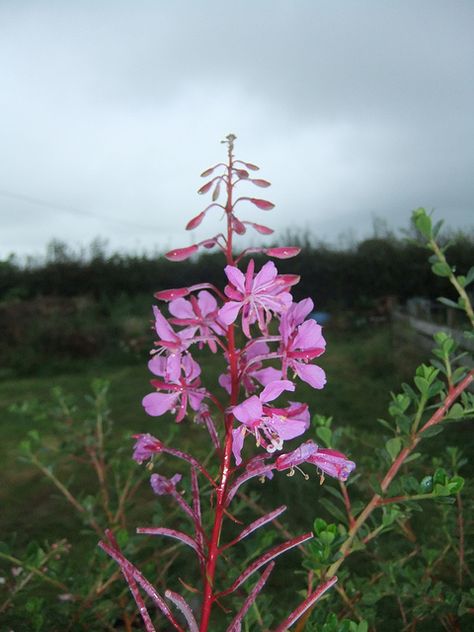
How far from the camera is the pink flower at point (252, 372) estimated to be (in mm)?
885

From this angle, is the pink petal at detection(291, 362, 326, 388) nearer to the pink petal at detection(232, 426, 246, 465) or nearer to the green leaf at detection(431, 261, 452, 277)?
the pink petal at detection(232, 426, 246, 465)

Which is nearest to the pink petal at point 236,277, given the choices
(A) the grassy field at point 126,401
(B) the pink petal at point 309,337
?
(B) the pink petal at point 309,337

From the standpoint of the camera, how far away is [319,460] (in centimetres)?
85

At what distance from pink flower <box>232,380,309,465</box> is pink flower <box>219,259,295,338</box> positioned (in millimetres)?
91

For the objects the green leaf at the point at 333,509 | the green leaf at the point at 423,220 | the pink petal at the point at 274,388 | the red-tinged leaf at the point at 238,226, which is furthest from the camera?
the green leaf at the point at 423,220

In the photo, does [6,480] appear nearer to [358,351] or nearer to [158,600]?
[158,600]

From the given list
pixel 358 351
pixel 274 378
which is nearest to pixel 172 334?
pixel 274 378

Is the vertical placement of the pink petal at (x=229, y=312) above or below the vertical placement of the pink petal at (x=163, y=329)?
above

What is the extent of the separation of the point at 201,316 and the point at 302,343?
164 mm

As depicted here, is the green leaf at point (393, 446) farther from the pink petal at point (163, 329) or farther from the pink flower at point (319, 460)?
the pink petal at point (163, 329)

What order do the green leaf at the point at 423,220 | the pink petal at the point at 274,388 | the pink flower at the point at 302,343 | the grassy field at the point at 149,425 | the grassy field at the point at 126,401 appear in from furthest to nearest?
1. the grassy field at the point at 126,401
2. the grassy field at the point at 149,425
3. the green leaf at the point at 423,220
4. the pink flower at the point at 302,343
5. the pink petal at the point at 274,388

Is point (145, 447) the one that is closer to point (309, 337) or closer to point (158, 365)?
point (158, 365)

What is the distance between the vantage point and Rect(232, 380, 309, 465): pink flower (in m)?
0.77

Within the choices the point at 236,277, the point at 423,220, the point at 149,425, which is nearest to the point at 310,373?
the point at 236,277
